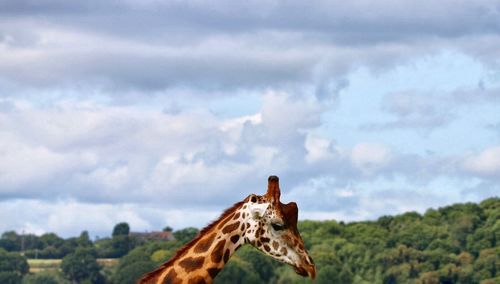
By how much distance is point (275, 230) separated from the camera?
2462 cm

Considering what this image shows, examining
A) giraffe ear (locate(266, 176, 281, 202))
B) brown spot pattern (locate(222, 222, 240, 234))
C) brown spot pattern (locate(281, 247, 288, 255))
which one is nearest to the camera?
giraffe ear (locate(266, 176, 281, 202))

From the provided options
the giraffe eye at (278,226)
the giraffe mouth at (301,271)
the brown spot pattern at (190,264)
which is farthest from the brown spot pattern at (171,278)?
the giraffe mouth at (301,271)

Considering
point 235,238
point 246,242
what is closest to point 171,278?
point 235,238

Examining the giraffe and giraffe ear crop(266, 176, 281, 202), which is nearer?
giraffe ear crop(266, 176, 281, 202)

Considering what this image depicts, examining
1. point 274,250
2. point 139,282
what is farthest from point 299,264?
point 139,282

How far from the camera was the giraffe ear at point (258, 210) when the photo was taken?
24453 mm

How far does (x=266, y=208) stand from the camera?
24.5 meters

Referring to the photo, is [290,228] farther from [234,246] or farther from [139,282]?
[139,282]

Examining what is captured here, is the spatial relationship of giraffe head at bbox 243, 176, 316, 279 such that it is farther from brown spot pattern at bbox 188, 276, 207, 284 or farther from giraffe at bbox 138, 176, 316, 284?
brown spot pattern at bbox 188, 276, 207, 284

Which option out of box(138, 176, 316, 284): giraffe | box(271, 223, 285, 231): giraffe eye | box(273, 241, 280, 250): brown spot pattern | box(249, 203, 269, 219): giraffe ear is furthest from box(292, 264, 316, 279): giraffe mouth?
box(249, 203, 269, 219): giraffe ear

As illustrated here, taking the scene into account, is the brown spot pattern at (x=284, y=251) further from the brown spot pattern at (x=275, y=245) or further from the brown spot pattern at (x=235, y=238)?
the brown spot pattern at (x=235, y=238)

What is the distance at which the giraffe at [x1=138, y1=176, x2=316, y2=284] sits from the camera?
24.5m

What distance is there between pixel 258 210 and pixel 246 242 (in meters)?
0.55

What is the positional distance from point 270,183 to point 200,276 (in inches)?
68.6
